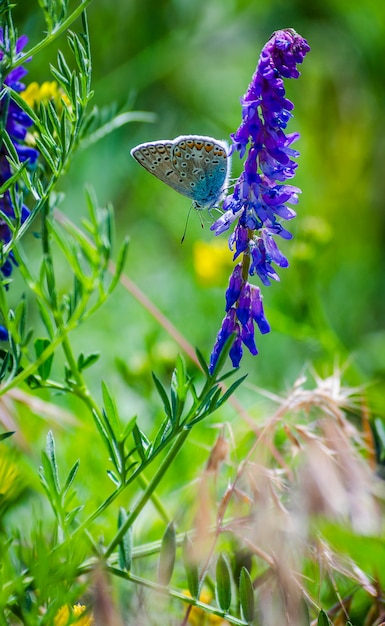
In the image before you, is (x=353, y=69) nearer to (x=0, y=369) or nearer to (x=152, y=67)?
(x=152, y=67)

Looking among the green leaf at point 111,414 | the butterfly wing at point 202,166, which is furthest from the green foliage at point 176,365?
the butterfly wing at point 202,166

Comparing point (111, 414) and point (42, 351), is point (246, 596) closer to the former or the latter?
point (111, 414)

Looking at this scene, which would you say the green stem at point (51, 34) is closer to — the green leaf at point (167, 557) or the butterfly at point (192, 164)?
the butterfly at point (192, 164)

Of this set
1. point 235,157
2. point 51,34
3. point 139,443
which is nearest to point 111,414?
point 139,443

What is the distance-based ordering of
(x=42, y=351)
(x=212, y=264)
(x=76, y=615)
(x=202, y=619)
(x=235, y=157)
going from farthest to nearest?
(x=235, y=157) → (x=212, y=264) → (x=202, y=619) → (x=42, y=351) → (x=76, y=615)

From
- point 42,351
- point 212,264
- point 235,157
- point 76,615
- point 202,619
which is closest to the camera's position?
point 76,615

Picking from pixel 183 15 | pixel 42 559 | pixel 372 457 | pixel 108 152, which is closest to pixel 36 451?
pixel 372 457

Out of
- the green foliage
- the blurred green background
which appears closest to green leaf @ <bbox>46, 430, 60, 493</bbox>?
the green foliage

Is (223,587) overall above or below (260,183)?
below
